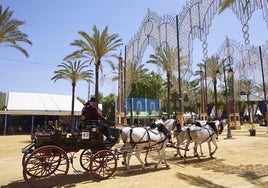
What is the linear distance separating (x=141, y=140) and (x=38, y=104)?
113ft

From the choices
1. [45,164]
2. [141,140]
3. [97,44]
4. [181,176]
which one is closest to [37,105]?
[97,44]

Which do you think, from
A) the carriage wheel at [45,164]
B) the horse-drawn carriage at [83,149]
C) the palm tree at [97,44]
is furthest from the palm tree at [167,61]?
the carriage wheel at [45,164]

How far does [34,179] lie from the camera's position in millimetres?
9242

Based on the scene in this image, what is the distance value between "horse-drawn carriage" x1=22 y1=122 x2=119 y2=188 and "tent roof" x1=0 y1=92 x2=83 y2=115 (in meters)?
32.1

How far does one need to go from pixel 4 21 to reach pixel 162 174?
19.3 metres

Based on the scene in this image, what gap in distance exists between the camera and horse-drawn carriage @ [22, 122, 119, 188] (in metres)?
8.95

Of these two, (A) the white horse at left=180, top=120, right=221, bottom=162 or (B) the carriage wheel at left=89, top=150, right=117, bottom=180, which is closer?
(B) the carriage wheel at left=89, top=150, right=117, bottom=180

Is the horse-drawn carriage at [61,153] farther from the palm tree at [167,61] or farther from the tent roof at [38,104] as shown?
the tent roof at [38,104]

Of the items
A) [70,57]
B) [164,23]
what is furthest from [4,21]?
[164,23]

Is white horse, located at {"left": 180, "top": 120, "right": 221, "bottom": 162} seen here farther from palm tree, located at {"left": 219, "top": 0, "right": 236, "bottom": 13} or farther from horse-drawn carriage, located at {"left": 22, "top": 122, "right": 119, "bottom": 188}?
palm tree, located at {"left": 219, "top": 0, "right": 236, "bottom": 13}

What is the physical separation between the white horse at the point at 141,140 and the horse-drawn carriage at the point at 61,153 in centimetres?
63

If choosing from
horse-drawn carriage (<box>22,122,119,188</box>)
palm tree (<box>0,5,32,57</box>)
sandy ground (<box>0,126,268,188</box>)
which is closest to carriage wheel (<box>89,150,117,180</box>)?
horse-drawn carriage (<box>22,122,119,188</box>)

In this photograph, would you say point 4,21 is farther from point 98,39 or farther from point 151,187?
point 151,187

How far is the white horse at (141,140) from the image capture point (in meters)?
11.1
